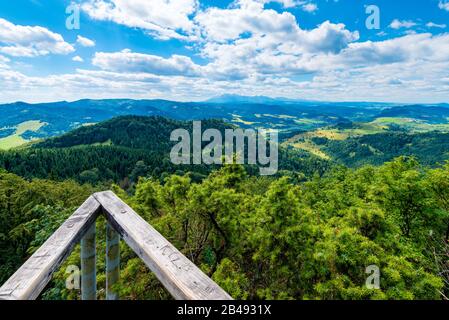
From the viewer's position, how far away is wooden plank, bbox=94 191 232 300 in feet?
6.91

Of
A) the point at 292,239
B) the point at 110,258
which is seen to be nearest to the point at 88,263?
the point at 110,258

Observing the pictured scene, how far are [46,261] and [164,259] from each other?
1.08 metres

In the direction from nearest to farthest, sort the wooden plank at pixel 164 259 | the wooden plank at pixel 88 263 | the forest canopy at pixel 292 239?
the wooden plank at pixel 164 259, the wooden plank at pixel 88 263, the forest canopy at pixel 292 239

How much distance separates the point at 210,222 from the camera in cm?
1169

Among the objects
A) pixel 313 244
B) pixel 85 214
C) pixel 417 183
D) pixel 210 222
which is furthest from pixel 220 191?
pixel 417 183

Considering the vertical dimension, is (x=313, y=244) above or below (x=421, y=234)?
above

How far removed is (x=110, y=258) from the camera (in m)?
3.64

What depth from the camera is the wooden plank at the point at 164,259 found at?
2.11 meters

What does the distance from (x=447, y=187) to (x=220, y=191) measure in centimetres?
1442

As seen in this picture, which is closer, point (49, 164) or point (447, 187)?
point (447, 187)

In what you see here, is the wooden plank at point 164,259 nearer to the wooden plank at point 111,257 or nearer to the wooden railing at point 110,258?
the wooden railing at point 110,258

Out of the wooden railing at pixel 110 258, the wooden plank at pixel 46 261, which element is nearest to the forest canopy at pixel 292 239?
the wooden railing at pixel 110 258
